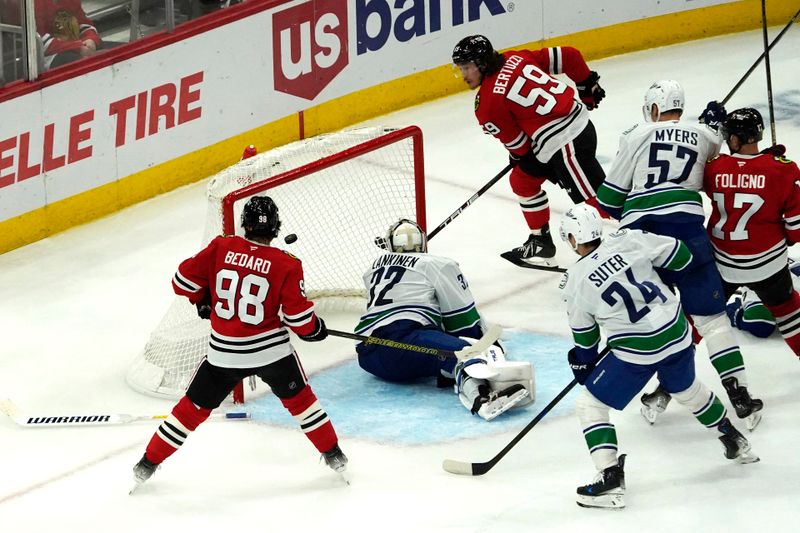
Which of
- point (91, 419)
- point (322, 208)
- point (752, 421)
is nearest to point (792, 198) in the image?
point (752, 421)

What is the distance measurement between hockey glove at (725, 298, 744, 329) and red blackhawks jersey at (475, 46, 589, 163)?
101 cm

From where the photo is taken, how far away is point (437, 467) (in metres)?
5.09

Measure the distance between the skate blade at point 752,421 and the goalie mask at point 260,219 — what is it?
176 centimetres

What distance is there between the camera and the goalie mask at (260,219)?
480cm

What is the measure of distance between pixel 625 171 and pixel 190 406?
1.79m

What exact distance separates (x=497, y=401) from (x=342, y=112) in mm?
3446

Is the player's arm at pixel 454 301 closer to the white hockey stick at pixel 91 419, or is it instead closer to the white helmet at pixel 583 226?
the white hockey stick at pixel 91 419

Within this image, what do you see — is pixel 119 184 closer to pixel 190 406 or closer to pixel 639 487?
pixel 190 406

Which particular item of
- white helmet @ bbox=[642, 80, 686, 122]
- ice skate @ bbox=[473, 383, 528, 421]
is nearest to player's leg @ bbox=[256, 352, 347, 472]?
ice skate @ bbox=[473, 383, 528, 421]

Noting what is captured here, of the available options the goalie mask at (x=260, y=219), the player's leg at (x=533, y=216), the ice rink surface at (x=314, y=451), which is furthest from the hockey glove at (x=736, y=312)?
the goalie mask at (x=260, y=219)

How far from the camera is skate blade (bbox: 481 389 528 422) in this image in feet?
17.6

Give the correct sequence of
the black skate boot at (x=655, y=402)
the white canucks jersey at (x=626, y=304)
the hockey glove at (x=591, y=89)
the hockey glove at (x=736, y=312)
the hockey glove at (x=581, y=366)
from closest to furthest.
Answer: the white canucks jersey at (x=626, y=304) → the hockey glove at (x=581, y=366) → the black skate boot at (x=655, y=402) → the hockey glove at (x=736, y=312) → the hockey glove at (x=591, y=89)

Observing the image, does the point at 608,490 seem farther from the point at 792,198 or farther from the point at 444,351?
the point at 792,198

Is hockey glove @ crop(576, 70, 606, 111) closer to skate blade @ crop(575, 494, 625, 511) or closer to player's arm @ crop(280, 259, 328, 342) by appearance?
player's arm @ crop(280, 259, 328, 342)
